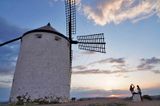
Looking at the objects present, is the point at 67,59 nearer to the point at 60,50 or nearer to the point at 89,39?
the point at 60,50

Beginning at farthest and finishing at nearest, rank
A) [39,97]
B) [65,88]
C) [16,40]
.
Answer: [16,40], [65,88], [39,97]

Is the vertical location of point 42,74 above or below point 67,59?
below

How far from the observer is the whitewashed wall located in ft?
79.0

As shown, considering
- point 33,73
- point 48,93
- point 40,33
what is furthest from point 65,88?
point 40,33

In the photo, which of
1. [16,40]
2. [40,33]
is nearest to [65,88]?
[40,33]

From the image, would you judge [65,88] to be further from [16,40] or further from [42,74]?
[16,40]

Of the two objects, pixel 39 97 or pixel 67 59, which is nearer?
pixel 39 97

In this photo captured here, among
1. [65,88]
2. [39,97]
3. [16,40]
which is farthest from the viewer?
[16,40]

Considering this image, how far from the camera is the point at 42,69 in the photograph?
24547 millimetres

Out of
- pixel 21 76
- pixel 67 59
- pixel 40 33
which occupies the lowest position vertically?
pixel 21 76

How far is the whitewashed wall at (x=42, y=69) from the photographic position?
24.1 metres

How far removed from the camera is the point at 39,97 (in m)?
23.7

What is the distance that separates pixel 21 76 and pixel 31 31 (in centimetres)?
552

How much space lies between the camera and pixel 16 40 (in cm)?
2881
